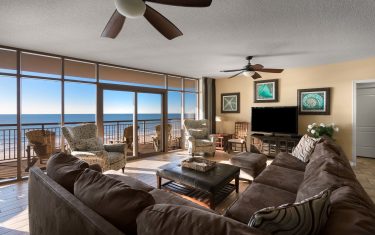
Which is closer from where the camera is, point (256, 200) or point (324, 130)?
point (256, 200)

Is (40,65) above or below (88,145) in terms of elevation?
above

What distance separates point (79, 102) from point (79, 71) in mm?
700

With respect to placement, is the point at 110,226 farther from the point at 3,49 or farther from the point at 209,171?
the point at 3,49

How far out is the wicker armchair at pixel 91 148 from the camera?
10.9 feet

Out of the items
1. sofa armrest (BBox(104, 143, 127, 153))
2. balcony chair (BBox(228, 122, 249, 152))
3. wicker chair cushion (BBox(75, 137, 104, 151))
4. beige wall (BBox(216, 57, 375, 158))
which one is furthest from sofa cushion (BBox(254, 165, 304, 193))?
balcony chair (BBox(228, 122, 249, 152))

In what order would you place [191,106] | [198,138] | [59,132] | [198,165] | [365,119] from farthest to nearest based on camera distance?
[191,106] < [198,138] < [365,119] < [59,132] < [198,165]

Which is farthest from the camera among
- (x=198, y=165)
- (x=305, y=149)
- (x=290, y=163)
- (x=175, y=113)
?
(x=175, y=113)

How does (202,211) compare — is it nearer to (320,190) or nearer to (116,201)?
(116,201)

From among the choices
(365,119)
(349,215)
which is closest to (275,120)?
(365,119)

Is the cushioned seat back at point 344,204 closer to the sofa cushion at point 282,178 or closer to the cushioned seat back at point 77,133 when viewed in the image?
the sofa cushion at point 282,178

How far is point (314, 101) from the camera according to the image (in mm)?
A: 4930

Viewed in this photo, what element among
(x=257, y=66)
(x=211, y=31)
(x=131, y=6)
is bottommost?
(x=131, y=6)

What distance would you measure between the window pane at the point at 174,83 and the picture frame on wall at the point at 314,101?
353 centimetres

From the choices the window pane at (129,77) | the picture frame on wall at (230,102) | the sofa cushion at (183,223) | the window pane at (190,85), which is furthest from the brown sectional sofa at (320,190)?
the window pane at (190,85)
